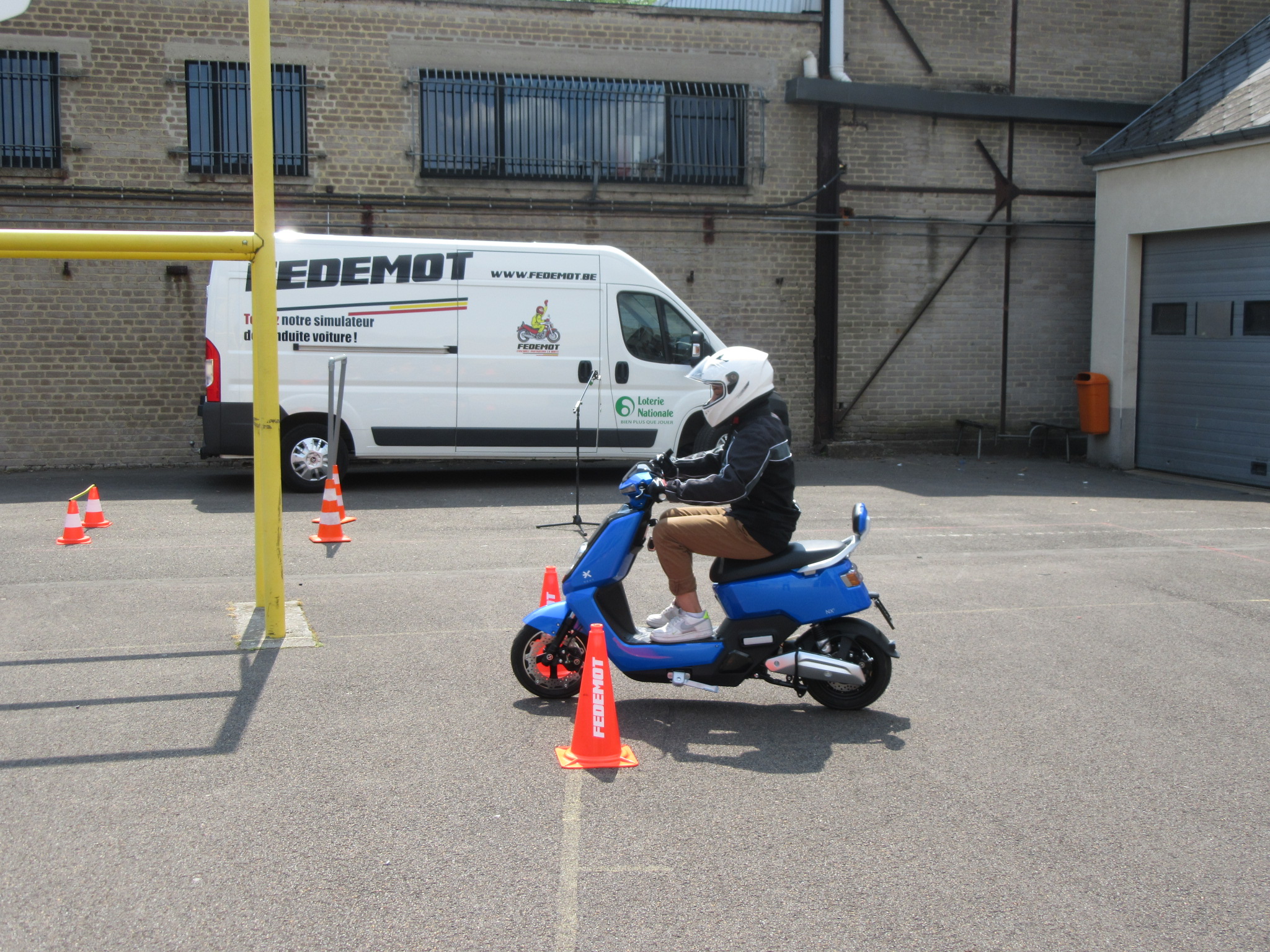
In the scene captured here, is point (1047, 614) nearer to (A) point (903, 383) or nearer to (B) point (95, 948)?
(B) point (95, 948)

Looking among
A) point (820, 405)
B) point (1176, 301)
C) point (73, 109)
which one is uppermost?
point (73, 109)

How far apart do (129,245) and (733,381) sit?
3.18 meters

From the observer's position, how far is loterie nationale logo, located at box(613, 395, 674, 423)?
41.2 feet

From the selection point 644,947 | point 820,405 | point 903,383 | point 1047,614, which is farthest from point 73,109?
point 644,947

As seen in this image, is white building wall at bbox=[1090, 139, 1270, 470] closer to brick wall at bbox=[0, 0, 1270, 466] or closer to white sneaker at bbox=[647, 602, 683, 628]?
brick wall at bbox=[0, 0, 1270, 466]

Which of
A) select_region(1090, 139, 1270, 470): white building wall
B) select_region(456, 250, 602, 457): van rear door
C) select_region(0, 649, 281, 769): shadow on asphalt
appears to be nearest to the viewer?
select_region(0, 649, 281, 769): shadow on asphalt

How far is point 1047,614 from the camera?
742 cm

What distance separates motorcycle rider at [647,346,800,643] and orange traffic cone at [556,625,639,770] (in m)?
0.64

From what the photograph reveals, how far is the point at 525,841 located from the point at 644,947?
2.59 feet

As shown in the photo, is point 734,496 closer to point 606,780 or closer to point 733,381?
point 733,381

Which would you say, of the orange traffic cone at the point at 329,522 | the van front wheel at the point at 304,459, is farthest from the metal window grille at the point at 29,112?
the orange traffic cone at the point at 329,522

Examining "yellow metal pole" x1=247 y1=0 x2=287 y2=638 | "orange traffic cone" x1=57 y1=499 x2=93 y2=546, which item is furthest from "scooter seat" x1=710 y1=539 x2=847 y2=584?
"orange traffic cone" x1=57 y1=499 x2=93 y2=546

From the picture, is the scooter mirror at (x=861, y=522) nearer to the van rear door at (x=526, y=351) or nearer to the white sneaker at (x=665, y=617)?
the white sneaker at (x=665, y=617)

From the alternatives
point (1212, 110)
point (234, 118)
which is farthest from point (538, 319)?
point (1212, 110)
